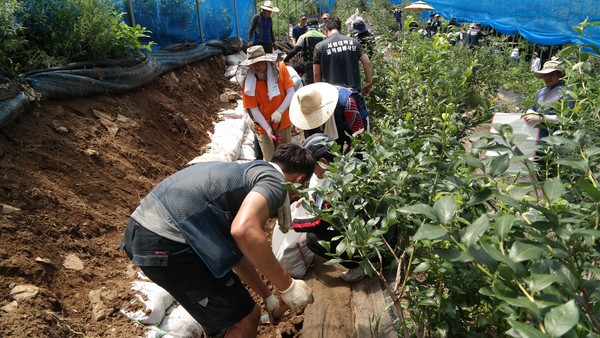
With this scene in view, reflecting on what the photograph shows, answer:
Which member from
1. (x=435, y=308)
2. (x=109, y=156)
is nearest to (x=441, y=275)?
(x=435, y=308)

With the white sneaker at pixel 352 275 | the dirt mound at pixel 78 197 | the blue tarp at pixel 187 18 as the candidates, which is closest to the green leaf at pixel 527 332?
the dirt mound at pixel 78 197

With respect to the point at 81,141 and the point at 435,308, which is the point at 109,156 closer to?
the point at 81,141

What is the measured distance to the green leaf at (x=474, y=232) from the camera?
81 centimetres

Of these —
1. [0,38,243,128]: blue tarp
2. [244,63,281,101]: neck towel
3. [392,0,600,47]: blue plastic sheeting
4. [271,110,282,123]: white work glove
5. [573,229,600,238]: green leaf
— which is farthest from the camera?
[392,0,600,47]: blue plastic sheeting

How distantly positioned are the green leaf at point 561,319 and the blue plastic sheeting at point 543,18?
776 cm

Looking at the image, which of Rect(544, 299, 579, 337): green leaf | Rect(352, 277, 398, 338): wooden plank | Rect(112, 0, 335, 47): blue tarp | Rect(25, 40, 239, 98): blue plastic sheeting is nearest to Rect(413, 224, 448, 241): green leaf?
Rect(544, 299, 579, 337): green leaf

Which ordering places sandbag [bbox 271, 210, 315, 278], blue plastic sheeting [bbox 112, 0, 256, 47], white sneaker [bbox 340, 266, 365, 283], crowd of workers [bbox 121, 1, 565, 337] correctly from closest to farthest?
crowd of workers [bbox 121, 1, 565, 337] < white sneaker [bbox 340, 266, 365, 283] < sandbag [bbox 271, 210, 315, 278] < blue plastic sheeting [bbox 112, 0, 256, 47]

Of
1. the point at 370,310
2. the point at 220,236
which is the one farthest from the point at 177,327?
the point at 370,310

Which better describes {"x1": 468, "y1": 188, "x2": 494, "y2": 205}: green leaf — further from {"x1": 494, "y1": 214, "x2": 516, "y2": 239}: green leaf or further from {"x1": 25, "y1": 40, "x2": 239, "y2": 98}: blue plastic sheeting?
{"x1": 25, "y1": 40, "x2": 239, "y2": 98}: blue plastic sheeting

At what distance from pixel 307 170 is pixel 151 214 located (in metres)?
0.80

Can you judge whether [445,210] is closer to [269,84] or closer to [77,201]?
[77,201]

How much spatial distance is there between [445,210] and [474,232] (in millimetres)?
70

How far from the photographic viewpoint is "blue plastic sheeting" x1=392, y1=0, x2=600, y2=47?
7604mm

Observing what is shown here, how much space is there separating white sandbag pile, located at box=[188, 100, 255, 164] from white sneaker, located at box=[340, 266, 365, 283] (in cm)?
217
